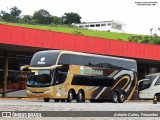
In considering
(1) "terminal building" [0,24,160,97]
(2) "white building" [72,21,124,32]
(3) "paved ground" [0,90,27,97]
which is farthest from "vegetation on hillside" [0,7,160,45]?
(3) "paved ground" [0,90,27,97]

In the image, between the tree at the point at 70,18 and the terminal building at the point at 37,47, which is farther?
the tree at the point at 70,18

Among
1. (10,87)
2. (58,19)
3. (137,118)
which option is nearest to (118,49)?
(10,87)

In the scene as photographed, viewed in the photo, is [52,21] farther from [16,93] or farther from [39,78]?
[39,78]

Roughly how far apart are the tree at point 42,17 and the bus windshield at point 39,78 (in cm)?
A: 8536

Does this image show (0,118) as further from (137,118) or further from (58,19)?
(58,19)

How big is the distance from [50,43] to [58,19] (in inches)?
3350

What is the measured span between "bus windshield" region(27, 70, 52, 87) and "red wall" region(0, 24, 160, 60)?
197 inches

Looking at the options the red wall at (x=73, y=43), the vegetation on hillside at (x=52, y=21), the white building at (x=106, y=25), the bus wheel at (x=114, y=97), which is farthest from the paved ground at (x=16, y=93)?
the white building at (x=106, y=25)

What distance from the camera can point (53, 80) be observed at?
24000 millimetres

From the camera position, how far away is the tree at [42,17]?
361ft

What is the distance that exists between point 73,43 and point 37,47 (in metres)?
3.08

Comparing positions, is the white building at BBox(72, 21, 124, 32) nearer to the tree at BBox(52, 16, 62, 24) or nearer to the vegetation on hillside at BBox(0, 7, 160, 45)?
the vegetation on hillside at BBox(0, 7, 160, 45)

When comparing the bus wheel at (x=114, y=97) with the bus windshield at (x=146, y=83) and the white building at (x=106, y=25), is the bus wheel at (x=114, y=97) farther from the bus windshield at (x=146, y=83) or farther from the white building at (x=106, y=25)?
the white building at (x=106, y=25)

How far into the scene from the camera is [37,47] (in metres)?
30.8
